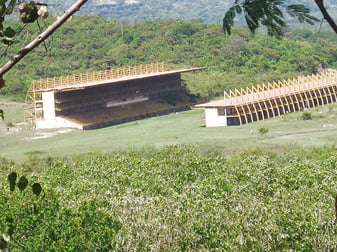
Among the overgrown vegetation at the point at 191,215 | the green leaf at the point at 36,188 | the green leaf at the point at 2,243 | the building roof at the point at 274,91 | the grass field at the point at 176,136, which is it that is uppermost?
the building roof at the point at 274,91

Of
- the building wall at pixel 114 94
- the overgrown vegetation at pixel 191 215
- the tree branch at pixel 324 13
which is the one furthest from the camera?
the building wall at pixel 114 94

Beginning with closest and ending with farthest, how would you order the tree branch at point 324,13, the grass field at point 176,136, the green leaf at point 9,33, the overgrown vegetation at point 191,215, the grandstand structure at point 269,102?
the green leaf at point 9,33
the tree branch at point 324,13
the overgrown vegetation at point 191,215
the grass field at point 176,136
the grandstand structure at point 269,102

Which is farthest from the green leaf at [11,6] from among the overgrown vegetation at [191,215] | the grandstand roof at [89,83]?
the grandstand roof at [89,83]

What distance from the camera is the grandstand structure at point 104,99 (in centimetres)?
5925

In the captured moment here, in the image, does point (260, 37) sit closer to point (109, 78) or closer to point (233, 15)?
point (109, 78)

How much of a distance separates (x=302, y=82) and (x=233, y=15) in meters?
66.3

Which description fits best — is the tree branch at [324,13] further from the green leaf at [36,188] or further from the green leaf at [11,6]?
the green leaf at [36,188]

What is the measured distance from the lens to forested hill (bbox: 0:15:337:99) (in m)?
85.6

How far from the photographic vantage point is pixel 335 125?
166 ft

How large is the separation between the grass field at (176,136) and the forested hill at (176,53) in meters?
20.7

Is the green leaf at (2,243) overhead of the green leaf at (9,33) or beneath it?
beneath

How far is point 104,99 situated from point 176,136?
46.1 ft

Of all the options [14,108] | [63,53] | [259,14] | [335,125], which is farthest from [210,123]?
[259,14]

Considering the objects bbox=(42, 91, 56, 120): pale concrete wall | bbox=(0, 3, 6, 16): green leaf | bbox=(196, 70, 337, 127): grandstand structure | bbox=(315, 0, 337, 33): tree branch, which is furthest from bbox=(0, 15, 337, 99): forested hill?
bbox=(0, 3, 6, 16): green leaf
